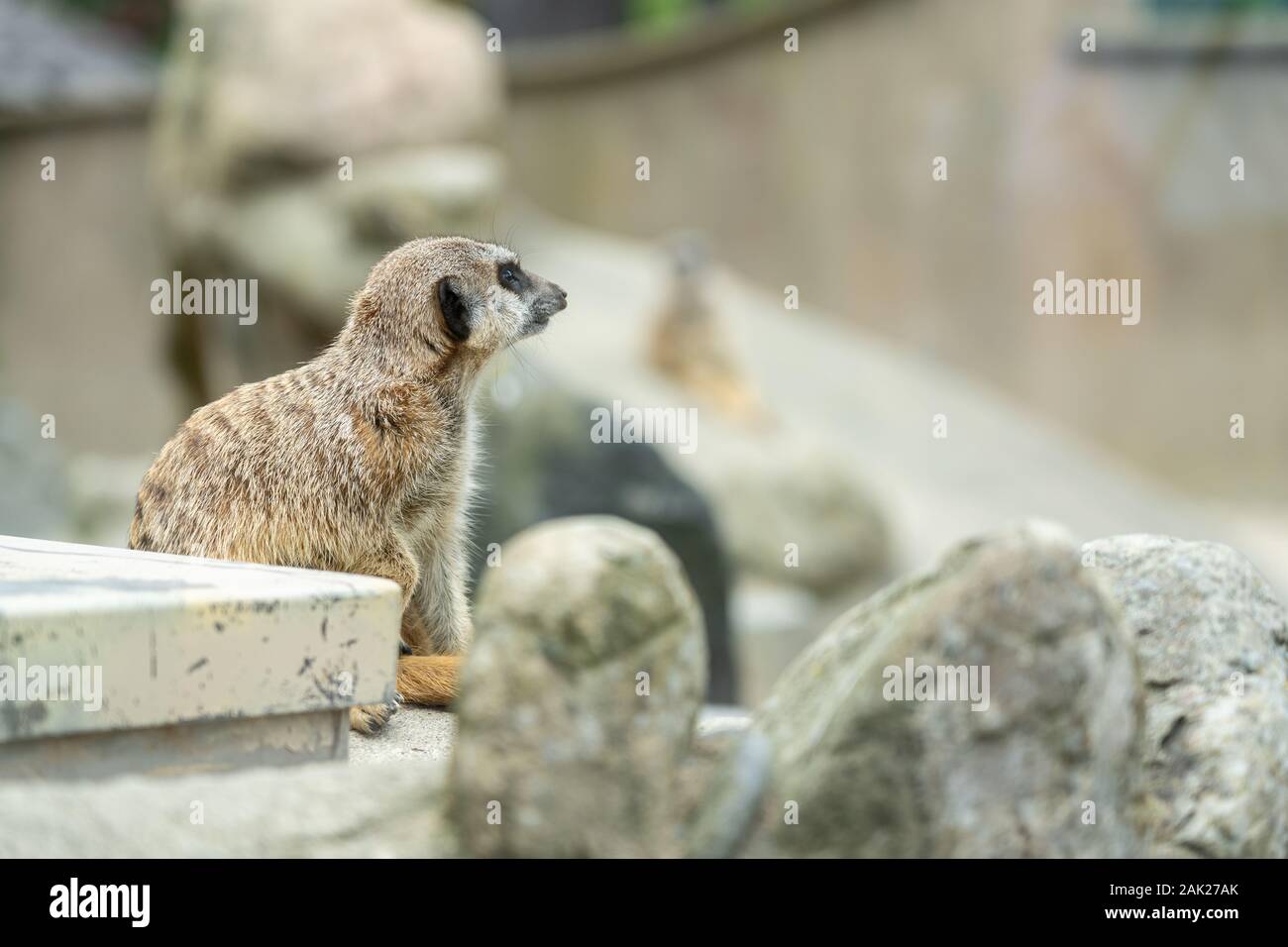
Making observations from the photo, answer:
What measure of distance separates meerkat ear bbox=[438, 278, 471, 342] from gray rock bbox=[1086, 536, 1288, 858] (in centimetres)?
167

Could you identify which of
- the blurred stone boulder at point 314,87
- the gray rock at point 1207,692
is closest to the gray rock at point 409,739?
the gray rock at point 1207,692

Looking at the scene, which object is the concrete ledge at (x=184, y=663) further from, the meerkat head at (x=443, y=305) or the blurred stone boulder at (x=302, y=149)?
the blurred stone boulder at (x=302, y=149)

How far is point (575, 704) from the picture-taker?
2639 millimetres

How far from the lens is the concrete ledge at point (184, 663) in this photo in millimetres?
3109

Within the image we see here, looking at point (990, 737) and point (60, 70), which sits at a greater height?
point (60, 70)

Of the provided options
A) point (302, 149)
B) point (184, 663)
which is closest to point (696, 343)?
point (302, 149)

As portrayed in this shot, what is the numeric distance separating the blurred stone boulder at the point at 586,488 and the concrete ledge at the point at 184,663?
22.4 feet

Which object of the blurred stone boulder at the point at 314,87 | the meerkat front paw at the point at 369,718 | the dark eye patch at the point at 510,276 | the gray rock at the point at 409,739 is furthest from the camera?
the blurred stone boulder at the point at 314,87

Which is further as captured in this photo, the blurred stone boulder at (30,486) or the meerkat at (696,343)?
the meerkat at (696,343)

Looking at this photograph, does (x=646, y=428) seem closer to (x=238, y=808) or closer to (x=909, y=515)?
(x=909, y=515)

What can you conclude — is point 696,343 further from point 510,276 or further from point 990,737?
point 990,737

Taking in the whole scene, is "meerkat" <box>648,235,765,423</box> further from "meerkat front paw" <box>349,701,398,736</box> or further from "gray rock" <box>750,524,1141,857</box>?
"gray rock" <box>750,524,1141,857</box>

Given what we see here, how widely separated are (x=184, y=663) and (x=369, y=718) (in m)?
0.79

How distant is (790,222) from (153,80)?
22.6 ft
